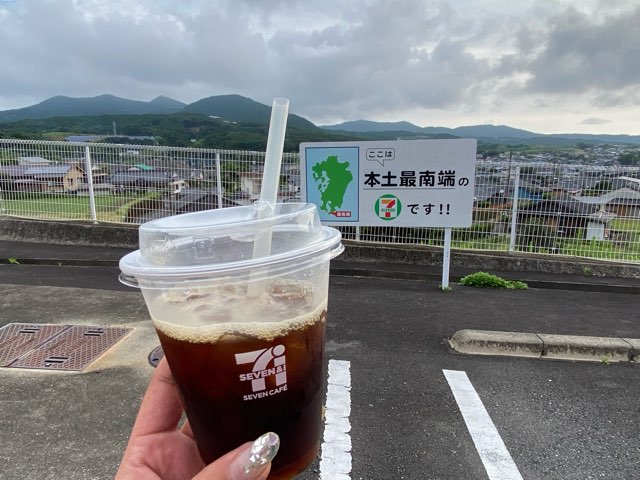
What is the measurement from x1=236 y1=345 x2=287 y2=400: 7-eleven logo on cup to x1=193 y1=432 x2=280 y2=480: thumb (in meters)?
0.10

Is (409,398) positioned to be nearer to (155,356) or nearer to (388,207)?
(155,356)

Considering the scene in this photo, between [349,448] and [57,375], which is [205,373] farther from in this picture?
[57,375]

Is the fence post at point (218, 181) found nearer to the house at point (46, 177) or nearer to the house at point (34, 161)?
the house at point (46, 177)

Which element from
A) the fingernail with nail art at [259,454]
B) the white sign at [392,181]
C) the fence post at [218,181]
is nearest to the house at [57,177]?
the fence post at [218,181]

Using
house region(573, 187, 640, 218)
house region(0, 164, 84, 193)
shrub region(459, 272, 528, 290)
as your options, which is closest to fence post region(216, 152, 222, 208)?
house region(0, 164, 84, 193)

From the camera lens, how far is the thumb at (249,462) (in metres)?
0.91

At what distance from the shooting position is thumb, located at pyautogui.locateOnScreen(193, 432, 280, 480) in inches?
36.0

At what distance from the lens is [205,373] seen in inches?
36.7

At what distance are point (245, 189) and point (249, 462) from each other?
17.5 ft

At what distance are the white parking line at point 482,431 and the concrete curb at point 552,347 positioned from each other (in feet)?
1.77

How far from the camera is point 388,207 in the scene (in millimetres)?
5918

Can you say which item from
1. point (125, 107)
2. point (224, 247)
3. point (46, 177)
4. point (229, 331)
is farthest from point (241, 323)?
point (125, 107)

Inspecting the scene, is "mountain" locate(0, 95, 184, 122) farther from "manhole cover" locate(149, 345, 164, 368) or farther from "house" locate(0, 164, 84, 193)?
"manhole cover" locate(149, 345, 164, 368)

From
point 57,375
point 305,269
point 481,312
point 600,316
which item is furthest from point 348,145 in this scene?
point 305,269
